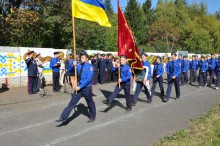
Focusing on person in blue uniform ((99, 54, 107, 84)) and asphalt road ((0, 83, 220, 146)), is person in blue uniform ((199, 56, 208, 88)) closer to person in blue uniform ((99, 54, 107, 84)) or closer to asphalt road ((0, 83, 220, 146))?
asphalt road ((0, 83, 220, 146))

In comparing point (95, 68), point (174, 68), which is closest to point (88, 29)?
point (95, 68)

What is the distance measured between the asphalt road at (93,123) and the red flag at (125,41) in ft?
6.01

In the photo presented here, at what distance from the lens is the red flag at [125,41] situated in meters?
10.2

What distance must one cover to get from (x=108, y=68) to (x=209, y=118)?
11.8m

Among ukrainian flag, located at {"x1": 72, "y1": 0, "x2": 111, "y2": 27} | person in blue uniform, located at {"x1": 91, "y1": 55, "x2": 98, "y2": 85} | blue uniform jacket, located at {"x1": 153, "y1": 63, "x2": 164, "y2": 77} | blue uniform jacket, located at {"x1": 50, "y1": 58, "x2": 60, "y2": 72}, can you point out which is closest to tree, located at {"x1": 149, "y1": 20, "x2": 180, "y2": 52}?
person in blue uniform, located at {"x1": 91, "y1": 55, "x2": 98, "y2": 85}

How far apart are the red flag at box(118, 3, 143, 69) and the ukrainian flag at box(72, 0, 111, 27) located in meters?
1.01

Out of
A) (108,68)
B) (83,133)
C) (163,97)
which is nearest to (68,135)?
(83,133)

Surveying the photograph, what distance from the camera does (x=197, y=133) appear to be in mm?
7207

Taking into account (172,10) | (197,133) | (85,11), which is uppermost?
(172,10)

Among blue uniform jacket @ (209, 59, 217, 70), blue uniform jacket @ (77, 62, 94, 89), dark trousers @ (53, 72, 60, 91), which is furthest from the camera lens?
blue uniform jacket @ (209, 59, 217, 70)

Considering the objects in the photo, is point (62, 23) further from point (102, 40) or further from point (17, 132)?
point (17, 132)

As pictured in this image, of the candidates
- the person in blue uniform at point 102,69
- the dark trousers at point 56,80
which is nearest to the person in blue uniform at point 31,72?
the dark trousers at point 56,80

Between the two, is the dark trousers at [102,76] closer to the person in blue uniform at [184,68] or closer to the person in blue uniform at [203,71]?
the person in blue uniform at [184,68]

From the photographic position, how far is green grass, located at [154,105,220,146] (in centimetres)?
636
